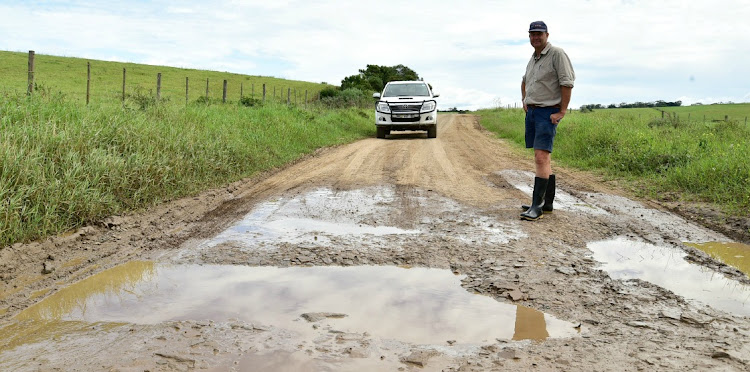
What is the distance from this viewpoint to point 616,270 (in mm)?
3871

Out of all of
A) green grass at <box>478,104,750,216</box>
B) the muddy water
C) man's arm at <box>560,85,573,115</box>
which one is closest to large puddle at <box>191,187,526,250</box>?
man's arm at <box>560,85,573,115</box>

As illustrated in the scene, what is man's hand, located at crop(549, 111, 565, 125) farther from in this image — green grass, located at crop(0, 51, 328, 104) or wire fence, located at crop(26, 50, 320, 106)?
green grass, located at crop(0, 51, 328, 104)

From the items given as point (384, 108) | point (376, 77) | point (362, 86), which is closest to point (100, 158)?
point (384, 108)

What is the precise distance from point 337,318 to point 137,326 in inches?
42.5

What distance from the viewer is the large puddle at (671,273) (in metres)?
3.30

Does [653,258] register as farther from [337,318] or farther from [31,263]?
[31,263]

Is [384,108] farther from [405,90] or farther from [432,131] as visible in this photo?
[432,131]

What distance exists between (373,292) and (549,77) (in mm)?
3382

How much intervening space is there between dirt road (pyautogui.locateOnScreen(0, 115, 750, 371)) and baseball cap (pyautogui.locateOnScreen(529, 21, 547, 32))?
1.94 metres

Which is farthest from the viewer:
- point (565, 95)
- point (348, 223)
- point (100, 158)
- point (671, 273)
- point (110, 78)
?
point (110, 78)

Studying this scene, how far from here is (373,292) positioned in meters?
3.39

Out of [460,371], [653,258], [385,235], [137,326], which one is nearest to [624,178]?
[653,258]

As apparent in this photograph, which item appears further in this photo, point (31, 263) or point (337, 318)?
point (31, 263)

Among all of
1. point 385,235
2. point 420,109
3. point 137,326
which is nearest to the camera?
point 137,326
